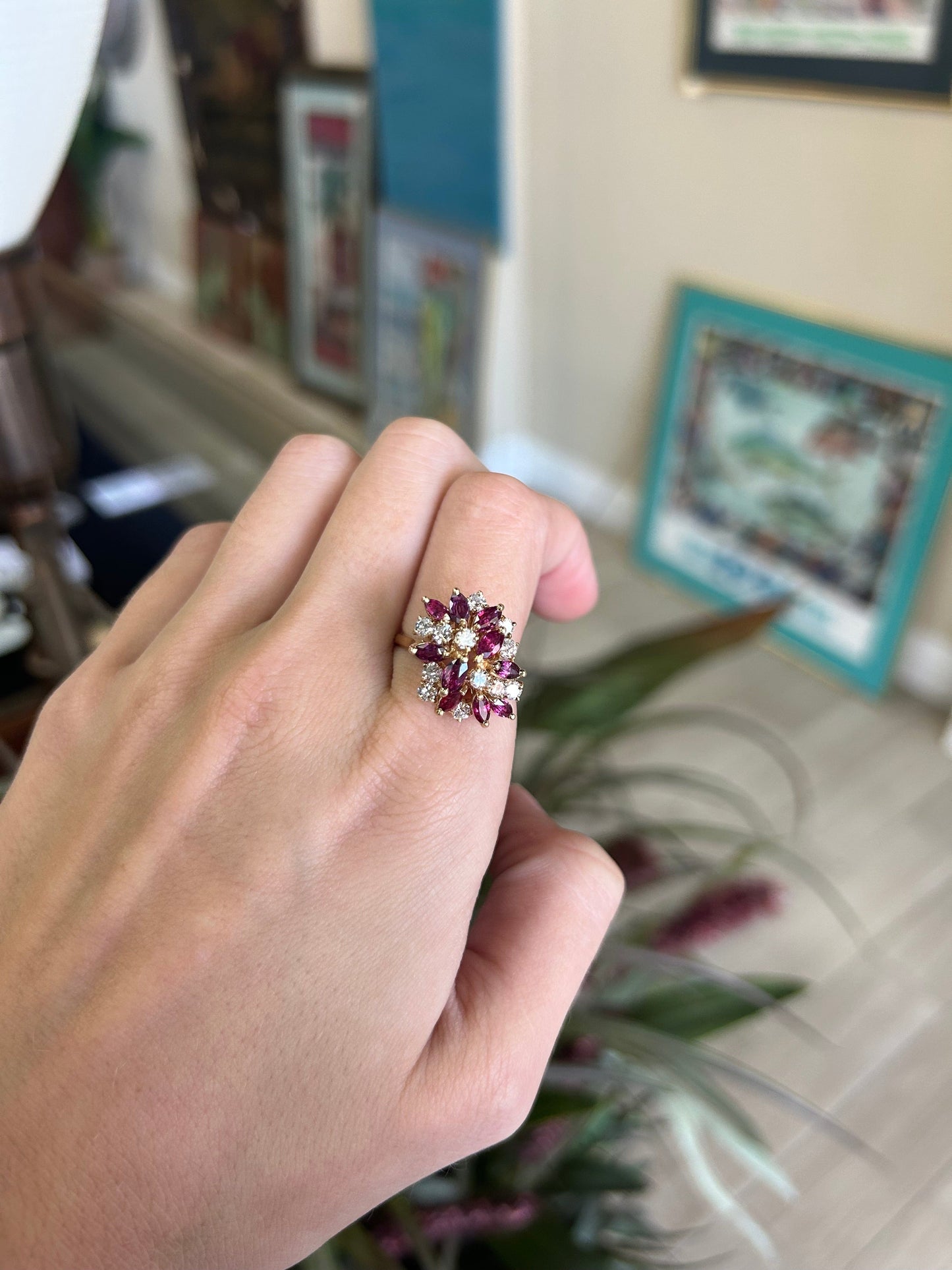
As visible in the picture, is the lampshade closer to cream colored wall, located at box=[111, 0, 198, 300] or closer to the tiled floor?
the tiled floor

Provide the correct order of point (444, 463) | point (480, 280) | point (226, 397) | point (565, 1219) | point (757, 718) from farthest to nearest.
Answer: point (480, 280) → point (757, 718) → point (226, 397) → point (565, 1219) → point (444, 463)

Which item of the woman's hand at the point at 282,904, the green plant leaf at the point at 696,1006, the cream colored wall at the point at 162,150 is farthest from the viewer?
the cream colored wall at the point at 162,150

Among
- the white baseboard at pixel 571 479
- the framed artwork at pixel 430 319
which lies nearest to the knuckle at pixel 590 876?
the white baseboard at pixel 571 479

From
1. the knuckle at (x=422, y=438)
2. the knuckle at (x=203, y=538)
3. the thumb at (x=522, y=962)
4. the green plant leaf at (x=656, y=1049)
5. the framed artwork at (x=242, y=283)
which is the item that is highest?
the knuckle at (x=422, y=438)

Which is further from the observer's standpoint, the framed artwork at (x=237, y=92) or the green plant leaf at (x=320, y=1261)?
the framed artwork at (x=237, y=92)

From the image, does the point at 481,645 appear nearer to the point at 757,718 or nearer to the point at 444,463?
the point at 444,463

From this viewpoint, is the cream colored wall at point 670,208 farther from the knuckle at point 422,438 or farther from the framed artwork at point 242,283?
the knuckle at point 422,438

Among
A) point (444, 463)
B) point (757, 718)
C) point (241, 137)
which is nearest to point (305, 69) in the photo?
point (241, 137)

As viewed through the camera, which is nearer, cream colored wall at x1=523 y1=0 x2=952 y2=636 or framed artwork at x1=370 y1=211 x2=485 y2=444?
cream colored wall at x1=523 y1=0 x2=952 y2=636

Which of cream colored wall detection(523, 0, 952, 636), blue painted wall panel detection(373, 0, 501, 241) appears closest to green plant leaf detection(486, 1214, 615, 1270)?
cream colored wall detection(523, 0, 952, 636)
